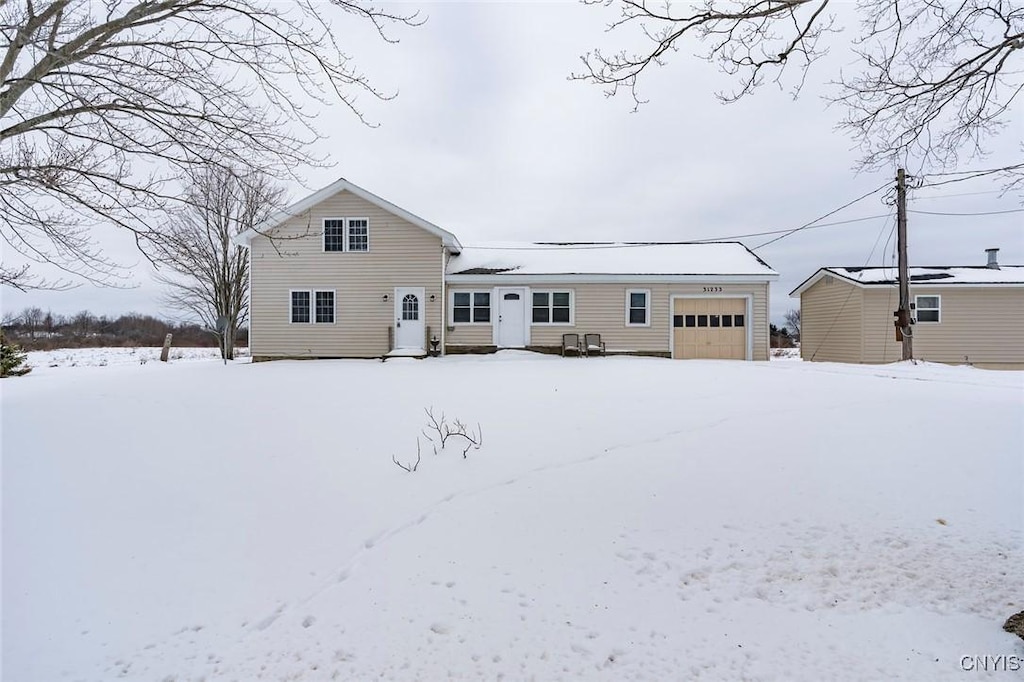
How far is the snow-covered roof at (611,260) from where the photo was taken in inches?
705

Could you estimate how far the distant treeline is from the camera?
25719mm

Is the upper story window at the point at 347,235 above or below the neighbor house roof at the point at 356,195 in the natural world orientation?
below

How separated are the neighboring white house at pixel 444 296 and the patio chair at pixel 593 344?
302 millimetres

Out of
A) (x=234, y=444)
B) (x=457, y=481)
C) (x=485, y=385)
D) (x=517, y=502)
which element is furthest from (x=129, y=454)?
(x=485, y=385)

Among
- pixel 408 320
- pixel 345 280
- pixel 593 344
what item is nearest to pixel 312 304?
pixel 345 280

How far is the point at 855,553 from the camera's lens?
4004mm

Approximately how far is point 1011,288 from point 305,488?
2375 cm

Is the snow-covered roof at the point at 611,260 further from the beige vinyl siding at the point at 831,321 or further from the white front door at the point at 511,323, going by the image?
the beige vinyl siding at the point at 831,321

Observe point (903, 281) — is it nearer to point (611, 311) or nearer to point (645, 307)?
point (645, 307)

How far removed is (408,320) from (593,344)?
628 cm

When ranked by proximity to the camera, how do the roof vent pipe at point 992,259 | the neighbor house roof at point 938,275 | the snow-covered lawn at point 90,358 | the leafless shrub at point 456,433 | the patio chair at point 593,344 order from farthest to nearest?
the snow-covered lawn at point 90,358 → the roof vent pipe at point 992,259 → the neighbor house roof at point 938,275 → the patio chair at point 593,344 → the leafless shrub at point 456,433

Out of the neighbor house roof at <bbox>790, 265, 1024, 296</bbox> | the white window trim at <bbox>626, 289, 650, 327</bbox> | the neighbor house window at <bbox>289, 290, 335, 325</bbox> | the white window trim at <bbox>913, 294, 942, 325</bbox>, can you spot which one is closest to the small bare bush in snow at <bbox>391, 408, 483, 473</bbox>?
the neighbor house window at <bbox>289, 290, 335, 325</bbox>

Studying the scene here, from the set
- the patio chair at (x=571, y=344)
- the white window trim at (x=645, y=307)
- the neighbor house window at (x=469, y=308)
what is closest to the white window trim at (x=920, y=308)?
the white window trim at (x=645, y=307)

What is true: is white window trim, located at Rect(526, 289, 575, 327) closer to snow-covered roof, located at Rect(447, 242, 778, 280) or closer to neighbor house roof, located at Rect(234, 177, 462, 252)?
snow-covered roof, located at Rect(447, 242, 778, 280)
